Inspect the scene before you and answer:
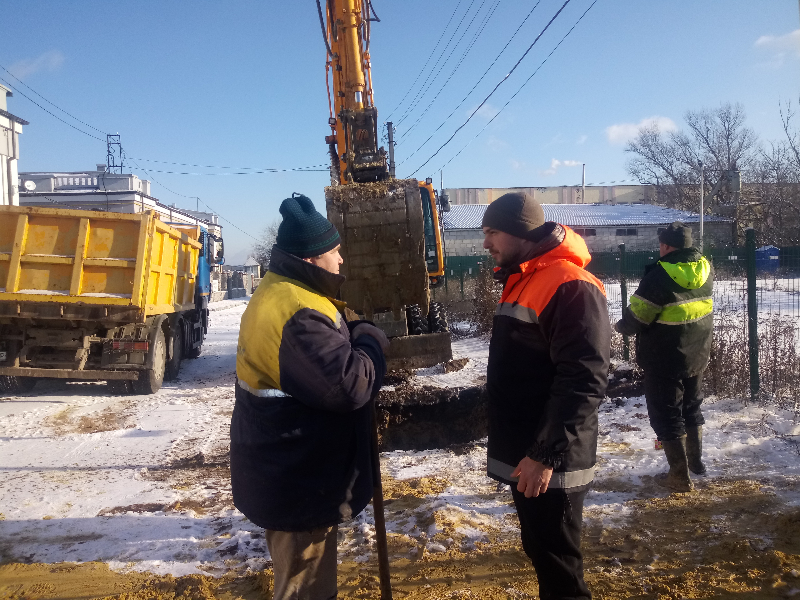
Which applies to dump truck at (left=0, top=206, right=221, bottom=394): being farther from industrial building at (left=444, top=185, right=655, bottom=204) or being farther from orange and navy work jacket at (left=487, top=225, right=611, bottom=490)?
industrial building at (left=444, top=185, right=655, bottom=204)

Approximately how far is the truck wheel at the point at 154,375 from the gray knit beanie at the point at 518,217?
23.9ft

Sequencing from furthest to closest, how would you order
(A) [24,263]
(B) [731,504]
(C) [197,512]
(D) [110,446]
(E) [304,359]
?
(A) [24,263], (D) [110,446], (C) [197,512], (B) [731,504], (E) [304,359]

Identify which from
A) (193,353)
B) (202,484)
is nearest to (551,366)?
(202,484)

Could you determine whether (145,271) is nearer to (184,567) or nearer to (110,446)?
(110,446)

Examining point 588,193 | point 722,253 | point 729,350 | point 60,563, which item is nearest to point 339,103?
point 722,253

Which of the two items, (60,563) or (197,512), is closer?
(60,563)

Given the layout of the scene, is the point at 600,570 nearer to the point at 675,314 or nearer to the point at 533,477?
the point at 533,477

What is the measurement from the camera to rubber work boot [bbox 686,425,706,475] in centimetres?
441

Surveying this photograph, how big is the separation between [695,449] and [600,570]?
5.74 ft

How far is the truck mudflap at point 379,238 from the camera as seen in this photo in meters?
8.08

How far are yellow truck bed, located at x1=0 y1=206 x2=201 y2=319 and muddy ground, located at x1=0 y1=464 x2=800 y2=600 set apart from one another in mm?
4808

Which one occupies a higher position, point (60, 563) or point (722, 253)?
point (722, 253)

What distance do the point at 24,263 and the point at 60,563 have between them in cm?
536

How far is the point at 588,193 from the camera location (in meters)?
92.2
